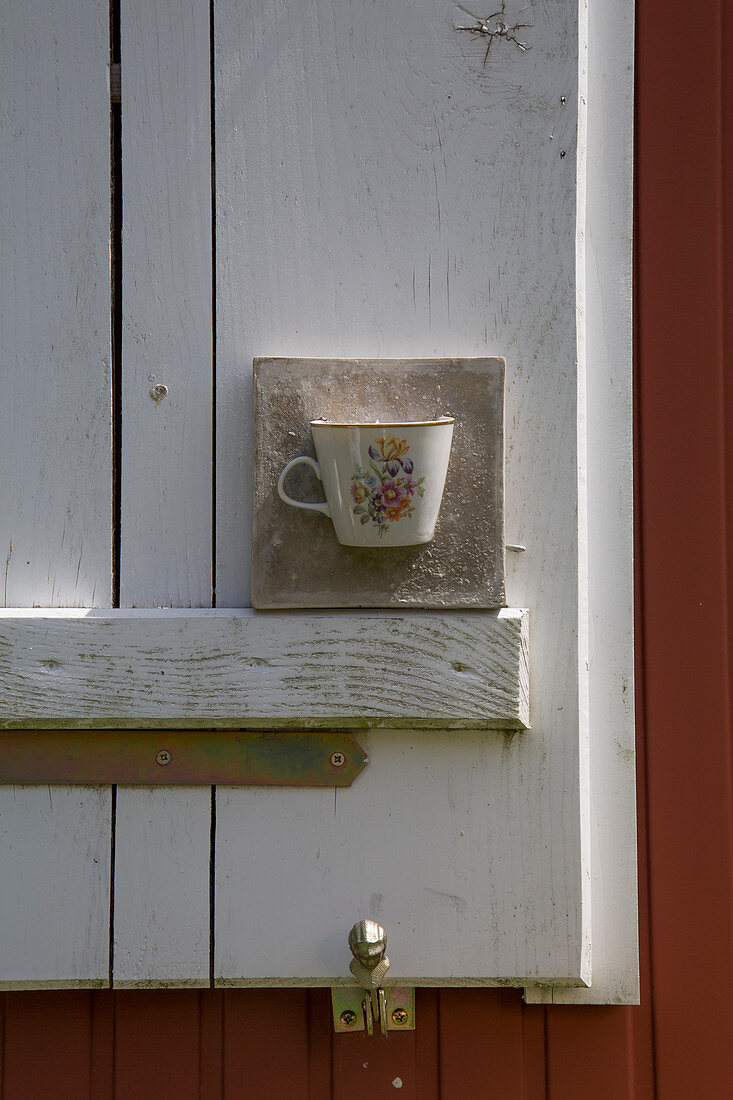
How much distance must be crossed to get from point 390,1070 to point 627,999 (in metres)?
0.23

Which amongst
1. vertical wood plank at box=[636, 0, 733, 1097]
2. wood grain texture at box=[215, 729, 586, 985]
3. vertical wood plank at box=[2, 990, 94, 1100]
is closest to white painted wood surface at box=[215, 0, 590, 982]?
wood grain texture at box=[215, 729, 586, 985]

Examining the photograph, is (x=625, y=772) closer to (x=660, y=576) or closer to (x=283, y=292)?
(x=660, y=576)

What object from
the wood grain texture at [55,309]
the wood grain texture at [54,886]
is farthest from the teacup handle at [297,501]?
the wood grain texture at [54,886]

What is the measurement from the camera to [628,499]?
0.83 metres

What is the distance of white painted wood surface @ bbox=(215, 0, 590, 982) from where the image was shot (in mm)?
780

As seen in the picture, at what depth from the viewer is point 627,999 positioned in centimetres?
80

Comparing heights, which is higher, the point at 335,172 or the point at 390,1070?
the point at 335,172

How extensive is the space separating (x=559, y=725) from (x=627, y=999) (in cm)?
26

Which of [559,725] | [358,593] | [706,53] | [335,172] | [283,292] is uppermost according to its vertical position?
[706,53]

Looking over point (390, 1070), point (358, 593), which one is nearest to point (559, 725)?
point (358, 593)

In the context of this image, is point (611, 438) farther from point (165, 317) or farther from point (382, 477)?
point (165, 317)

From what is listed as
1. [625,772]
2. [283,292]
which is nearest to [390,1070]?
[625,772]

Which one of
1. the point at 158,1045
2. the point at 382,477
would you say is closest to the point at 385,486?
the point at 382,477

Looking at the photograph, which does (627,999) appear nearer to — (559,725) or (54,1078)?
(559,725)
